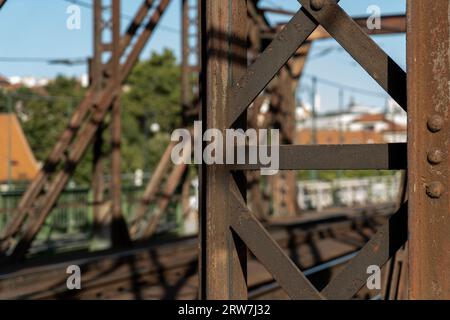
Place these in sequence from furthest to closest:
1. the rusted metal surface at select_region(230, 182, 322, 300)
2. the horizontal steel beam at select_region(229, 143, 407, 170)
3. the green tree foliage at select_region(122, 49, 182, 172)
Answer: the green tree foliage at select_region(122, 49, 182, 172) < the rusted metal surface at select_region(230, 182, 322, 300) < the horizontal steel beam at select_region(229, 143, 407, 170)

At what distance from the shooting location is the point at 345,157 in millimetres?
2615

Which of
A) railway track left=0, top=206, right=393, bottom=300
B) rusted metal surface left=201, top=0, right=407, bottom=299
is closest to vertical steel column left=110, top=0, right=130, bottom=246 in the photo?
railway track left=0, top=206, right=393, bottom=300

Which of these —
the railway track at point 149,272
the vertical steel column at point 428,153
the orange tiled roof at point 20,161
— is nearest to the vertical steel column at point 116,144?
the railway track at point 149,272

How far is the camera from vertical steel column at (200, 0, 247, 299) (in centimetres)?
291

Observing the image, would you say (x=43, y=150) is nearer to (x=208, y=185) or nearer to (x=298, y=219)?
(x=298, y=219)

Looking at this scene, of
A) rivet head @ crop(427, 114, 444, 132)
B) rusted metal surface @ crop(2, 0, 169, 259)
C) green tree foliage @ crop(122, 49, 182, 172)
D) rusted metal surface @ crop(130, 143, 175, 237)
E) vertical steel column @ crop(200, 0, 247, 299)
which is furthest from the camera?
green tree foliage @ crop(122, 49, 182, 172)

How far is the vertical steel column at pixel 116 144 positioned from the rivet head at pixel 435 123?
11481 mm

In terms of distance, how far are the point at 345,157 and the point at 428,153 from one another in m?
0.36

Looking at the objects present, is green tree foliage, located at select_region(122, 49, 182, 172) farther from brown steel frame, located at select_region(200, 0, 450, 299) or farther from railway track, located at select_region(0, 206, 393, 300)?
brown steel frame, located at select_region(200, 0, 450, 299)

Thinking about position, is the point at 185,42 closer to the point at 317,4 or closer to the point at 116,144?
the point at 116,144

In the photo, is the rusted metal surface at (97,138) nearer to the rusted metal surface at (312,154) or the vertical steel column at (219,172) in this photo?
the vertical steel column at (219,172)

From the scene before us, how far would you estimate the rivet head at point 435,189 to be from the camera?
2330 mm

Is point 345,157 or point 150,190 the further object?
point 150,190

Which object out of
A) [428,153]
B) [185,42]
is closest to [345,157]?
[428,153]
